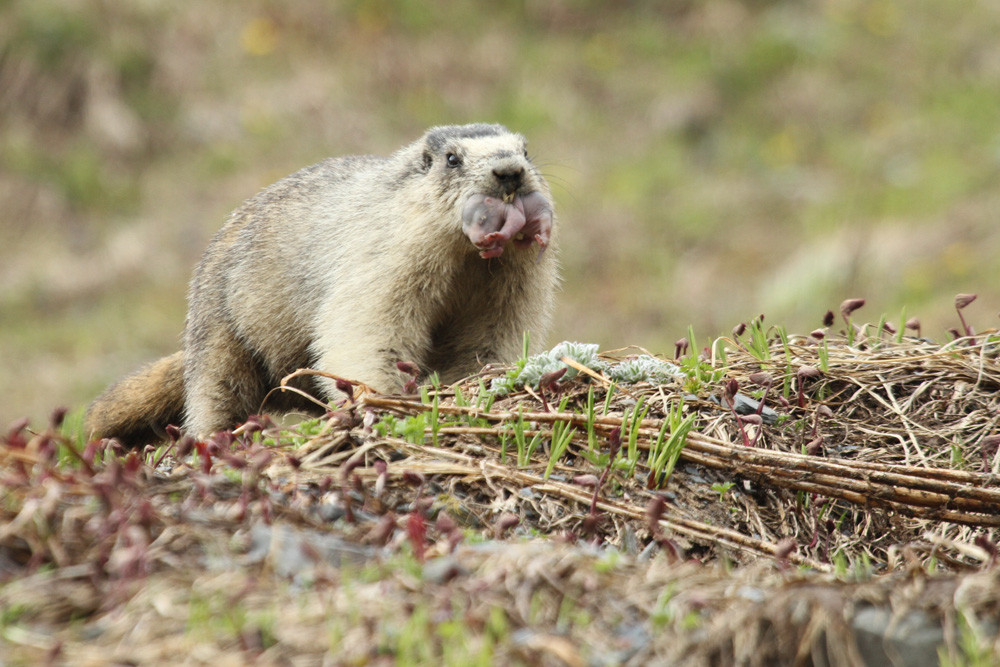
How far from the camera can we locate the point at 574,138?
13820 millimetres

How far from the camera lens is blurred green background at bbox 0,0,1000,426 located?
11734 mm

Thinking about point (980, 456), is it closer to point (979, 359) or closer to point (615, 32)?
point (979, 359)

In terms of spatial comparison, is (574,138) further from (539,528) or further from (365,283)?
(539,528)

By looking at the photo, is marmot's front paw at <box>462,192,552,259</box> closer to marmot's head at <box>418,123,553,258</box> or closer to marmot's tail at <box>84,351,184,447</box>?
marmot's head at <box>418,123,553,258</box>

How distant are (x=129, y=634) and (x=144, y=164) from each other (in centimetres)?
1200

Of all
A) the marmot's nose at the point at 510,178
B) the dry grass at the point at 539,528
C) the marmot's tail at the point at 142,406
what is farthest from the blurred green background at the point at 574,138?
the dry grass at the point at 539,528

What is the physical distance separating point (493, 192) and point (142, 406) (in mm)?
2727

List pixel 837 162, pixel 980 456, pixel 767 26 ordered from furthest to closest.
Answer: pixel 767 26 < pixel 837 162 < pixel 980 456

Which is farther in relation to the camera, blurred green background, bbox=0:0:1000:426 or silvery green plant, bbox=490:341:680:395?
blurred green background, bbox=0:0:1000:426

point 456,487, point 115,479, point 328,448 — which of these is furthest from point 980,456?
point 115,479

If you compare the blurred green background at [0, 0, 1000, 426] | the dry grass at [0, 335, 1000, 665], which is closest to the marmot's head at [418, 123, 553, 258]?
the dry grass at [0, 335, 1000, 665]

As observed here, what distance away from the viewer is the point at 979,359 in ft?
15.4

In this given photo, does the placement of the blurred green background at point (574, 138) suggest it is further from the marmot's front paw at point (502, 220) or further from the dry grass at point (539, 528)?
the dry grass at point (539, 528)

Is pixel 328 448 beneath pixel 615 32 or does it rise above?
beneath
